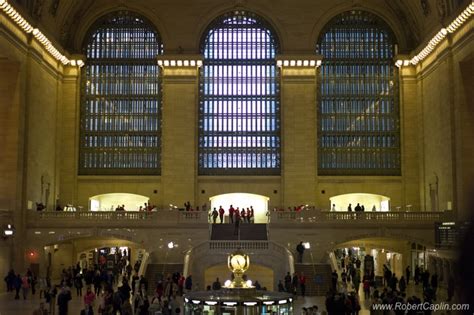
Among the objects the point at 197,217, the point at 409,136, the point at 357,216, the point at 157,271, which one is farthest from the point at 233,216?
the point at 409,136

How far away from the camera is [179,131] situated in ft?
134

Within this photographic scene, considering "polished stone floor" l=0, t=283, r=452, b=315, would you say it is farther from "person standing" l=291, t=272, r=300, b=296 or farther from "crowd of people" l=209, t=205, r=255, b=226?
"crowd of people" l=209, t=205, r=255, b=226

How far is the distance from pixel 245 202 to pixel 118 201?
838 cm

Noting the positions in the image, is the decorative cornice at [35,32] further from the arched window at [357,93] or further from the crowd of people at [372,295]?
the crowd of people at [372,295]

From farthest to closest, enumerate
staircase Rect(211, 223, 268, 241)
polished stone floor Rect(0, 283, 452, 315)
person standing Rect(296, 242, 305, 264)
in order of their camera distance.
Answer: staircase Rect(211, 223, 268, 241)
person standing Rect(296, 242, 305, 264)
polished stone floor Rect(0, 283, 452, 315)

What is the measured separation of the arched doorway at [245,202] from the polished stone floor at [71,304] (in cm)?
1536

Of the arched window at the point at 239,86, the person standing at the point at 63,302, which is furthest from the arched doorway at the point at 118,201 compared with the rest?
the person standing at the point at 63,302

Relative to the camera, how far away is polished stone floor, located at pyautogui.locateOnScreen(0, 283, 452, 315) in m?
21.7

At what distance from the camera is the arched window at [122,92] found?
41.5 metres

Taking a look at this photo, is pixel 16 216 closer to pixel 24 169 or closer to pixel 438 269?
pixel 24 169

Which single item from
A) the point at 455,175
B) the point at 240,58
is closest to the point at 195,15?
the point at 240,58

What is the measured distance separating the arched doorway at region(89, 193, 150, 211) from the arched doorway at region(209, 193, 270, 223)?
480 cm

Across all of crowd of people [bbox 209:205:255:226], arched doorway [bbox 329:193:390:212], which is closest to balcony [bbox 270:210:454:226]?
crowd of people [bbox 209:205:255:226]

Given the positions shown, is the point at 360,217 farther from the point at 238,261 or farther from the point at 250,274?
the point at 238,261
